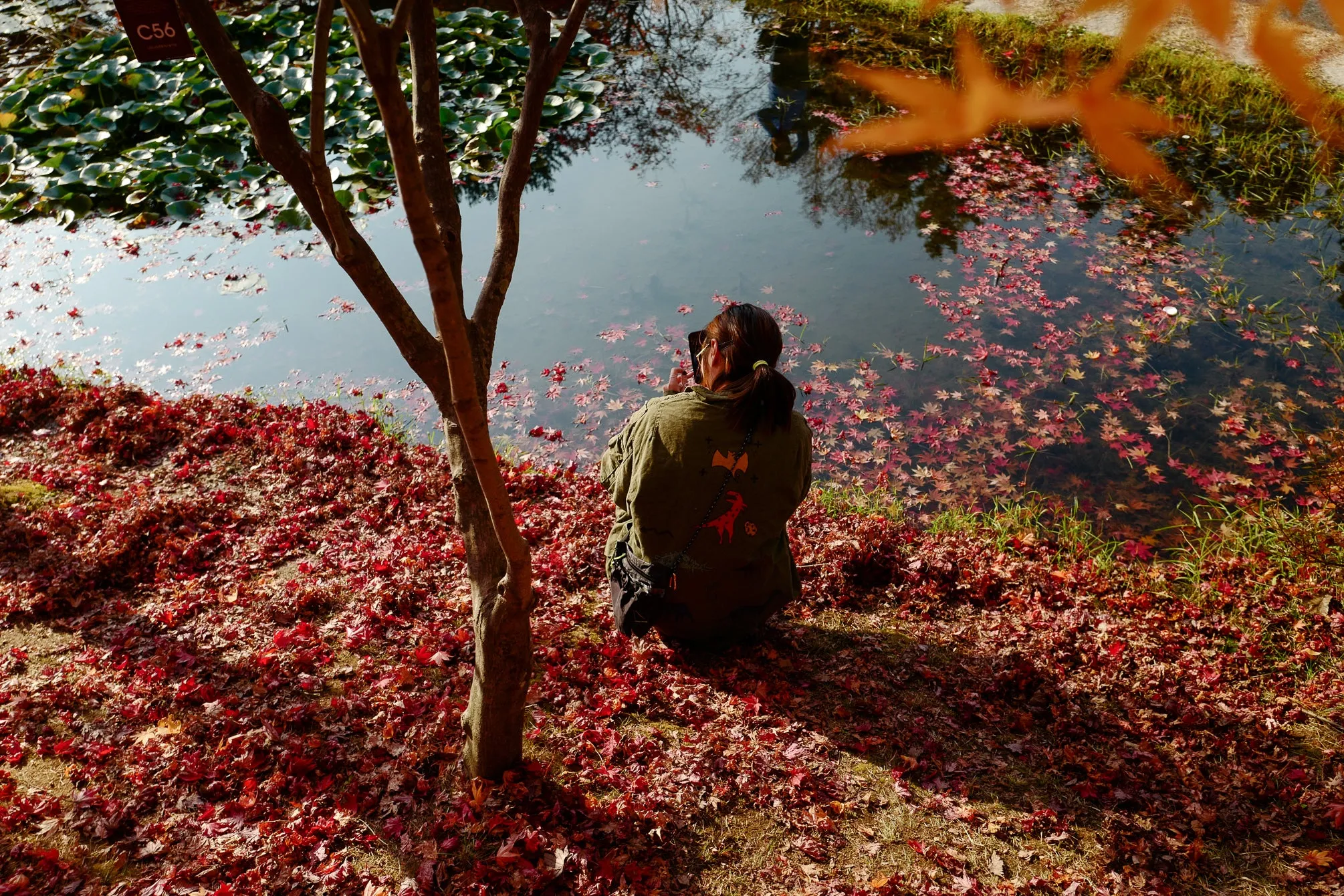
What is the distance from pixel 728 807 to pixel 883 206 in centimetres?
650

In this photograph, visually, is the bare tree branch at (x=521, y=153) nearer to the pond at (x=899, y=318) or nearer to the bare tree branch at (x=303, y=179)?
the bare tree branch at (x=303, y=179)

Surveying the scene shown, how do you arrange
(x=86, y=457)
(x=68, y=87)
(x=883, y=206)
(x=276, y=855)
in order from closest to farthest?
1. (x=276, y=855)
2. (x=86, y=457)
3. (x=883, y=206)
4. (x=68, y=87)

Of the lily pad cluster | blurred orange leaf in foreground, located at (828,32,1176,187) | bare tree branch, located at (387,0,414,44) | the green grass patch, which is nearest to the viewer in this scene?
bare tree branch, located at (387,0,414,44)

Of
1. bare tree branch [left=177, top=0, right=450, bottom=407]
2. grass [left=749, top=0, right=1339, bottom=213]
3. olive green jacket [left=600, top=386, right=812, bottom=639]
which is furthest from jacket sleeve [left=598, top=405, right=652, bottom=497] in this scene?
grass [left=749, top=0, right=1339, bottom=213]

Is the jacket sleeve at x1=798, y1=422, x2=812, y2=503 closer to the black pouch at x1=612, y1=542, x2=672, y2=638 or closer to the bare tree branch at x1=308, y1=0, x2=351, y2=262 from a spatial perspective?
the black pouch at x1=612, y1=542, x2=672, y2=638

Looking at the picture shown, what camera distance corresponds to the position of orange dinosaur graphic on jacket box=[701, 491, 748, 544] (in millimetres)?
2781

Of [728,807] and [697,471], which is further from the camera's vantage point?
[697,471]

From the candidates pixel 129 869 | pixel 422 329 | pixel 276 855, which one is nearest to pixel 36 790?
pixel 129 869

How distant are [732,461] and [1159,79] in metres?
9.05

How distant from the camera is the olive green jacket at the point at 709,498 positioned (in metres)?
2.71

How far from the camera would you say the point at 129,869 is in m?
2.20

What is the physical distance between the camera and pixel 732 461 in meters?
2.72

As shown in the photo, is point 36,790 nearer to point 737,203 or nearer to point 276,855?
point 276,855

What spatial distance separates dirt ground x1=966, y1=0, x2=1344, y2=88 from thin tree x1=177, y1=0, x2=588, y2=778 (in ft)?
31.8
